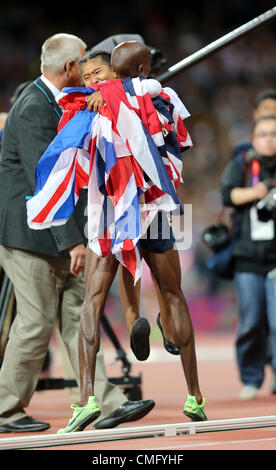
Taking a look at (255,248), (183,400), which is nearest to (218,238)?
(255,248)

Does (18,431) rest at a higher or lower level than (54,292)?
lower

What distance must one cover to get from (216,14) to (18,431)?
13.3 metres

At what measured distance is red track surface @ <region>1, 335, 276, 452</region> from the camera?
370 cm

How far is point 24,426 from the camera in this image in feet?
15.2

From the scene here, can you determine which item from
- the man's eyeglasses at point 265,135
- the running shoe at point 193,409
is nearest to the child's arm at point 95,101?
the running shoe at point 193,409

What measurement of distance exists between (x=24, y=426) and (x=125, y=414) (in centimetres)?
60

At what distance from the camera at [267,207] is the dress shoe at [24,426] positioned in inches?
99.3

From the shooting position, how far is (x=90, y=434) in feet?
12.1

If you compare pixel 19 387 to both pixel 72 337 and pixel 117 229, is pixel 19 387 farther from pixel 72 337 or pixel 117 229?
pixel 117 229

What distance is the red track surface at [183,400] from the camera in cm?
370

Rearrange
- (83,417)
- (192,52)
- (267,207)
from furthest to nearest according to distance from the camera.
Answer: (192,52) < (267,207) < (83,417)

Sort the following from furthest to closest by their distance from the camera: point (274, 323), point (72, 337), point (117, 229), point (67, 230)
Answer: point (274, 323), point (72, 337), point (67, 230), point (117, 229)

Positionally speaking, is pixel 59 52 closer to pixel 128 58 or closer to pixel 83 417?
pixel 128 58
